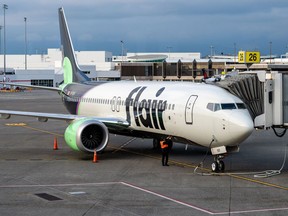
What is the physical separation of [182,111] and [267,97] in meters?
3.88

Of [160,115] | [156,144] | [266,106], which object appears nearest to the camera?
[266,106]

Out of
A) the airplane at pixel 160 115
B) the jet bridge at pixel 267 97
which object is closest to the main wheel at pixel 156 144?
the airplane at pixel 160 115

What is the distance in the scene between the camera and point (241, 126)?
71.7 ft

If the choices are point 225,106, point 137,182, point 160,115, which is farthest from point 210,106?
point 137,182

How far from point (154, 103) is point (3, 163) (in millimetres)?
7847

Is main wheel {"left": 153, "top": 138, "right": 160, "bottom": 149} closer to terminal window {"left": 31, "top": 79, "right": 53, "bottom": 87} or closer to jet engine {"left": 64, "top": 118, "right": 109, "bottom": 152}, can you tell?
jet engine {"left": 64, "top": 118, "right": 109, "bottom": 152}

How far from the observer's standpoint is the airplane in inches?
895

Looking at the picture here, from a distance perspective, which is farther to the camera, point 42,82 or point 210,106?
point 42,82

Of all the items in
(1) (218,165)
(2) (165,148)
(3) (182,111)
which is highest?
(3) (182,111)

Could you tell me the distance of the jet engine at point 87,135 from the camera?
27359 mm

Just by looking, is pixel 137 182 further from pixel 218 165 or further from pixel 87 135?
pixel 87 135

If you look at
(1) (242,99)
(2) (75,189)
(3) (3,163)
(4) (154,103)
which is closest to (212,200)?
(2) (75,189)

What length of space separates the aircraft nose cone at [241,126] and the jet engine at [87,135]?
787 centimetres

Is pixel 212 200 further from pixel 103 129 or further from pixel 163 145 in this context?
pixel 103 129
